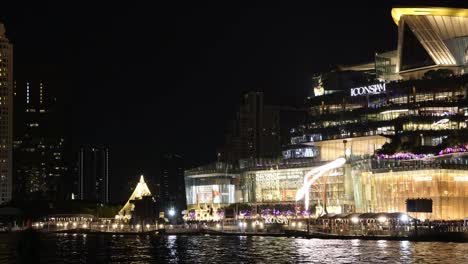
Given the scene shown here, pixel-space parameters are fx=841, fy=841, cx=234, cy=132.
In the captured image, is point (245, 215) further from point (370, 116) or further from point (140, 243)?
point (140, 243)

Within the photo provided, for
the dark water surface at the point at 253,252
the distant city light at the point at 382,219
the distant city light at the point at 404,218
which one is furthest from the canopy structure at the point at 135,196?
the distant city light at the point at 404,218

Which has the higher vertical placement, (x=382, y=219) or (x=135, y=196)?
(x=135, y=196)

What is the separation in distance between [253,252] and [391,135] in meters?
68.8

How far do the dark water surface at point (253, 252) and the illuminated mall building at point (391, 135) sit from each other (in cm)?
2425

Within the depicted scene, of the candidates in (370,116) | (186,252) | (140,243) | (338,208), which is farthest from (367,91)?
(186,252)

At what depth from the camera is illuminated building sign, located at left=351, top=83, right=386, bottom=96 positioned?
15614 cm

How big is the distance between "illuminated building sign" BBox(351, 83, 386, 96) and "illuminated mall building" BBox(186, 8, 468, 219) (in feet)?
0.68

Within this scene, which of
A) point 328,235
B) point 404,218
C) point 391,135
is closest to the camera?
point 328,235

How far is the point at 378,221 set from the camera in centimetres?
11106

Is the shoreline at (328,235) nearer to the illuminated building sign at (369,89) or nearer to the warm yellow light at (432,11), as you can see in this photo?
the illuminated building sign at (369,89)

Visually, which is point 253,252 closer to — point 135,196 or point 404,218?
point 404,218

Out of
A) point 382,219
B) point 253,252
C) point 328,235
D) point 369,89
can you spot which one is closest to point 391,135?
point 369,89

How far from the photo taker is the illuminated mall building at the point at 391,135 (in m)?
123

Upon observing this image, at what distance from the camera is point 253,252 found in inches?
3433
